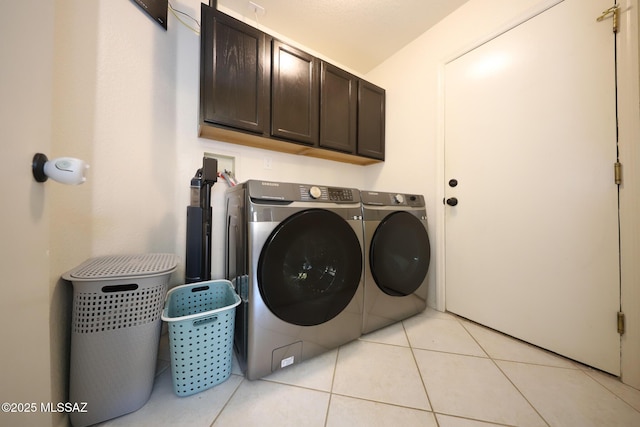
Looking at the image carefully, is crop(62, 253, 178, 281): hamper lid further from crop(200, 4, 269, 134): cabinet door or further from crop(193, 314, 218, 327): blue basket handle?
crop(200, 4, 269, 134): cabinet door

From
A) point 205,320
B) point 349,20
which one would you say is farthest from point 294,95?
point 205,320

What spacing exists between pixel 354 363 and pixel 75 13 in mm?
1916

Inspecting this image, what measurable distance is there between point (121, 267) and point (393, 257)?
1.31 meters

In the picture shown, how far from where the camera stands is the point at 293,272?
91 cm

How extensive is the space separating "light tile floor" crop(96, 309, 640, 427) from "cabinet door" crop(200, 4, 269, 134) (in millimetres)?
1357

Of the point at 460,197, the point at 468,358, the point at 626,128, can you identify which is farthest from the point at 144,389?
the point at 626,128

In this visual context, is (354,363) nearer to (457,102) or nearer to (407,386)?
(407,386)

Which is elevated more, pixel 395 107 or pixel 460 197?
pixel 395 107

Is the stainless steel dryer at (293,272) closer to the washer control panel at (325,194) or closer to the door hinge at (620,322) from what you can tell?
the washer control panel at (325,194)

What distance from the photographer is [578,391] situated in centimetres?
85

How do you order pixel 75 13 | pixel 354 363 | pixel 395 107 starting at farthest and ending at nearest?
pixel 395 107 < pixel 354 363 < pixel 75 13

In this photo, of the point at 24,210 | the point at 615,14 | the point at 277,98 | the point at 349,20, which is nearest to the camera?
the point at 24,210

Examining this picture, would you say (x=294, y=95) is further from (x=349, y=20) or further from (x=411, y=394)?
(x=411, y=394)

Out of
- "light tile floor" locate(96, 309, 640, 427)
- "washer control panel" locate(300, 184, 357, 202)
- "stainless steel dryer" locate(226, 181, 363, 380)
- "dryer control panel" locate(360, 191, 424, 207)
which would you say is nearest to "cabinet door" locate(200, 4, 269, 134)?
"stainless steel dryer" locate(226, 181, 363, 380)
